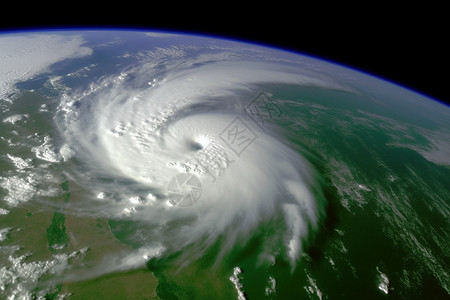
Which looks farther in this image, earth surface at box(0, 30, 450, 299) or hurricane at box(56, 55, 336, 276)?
hurricane at box(56, 55, 336, 276)

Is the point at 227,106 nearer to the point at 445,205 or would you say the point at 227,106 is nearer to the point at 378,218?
the point at 378,218

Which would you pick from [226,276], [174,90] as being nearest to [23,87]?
[174,90]

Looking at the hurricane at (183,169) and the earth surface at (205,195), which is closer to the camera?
the earth surface at (205,195)

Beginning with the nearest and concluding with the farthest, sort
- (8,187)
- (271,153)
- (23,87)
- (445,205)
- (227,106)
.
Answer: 1. (8,187)
2. (445,205)
3. (271,153)
4. (23,87)
5. (227,106)

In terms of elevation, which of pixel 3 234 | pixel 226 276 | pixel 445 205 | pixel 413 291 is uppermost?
pixel 445 205
